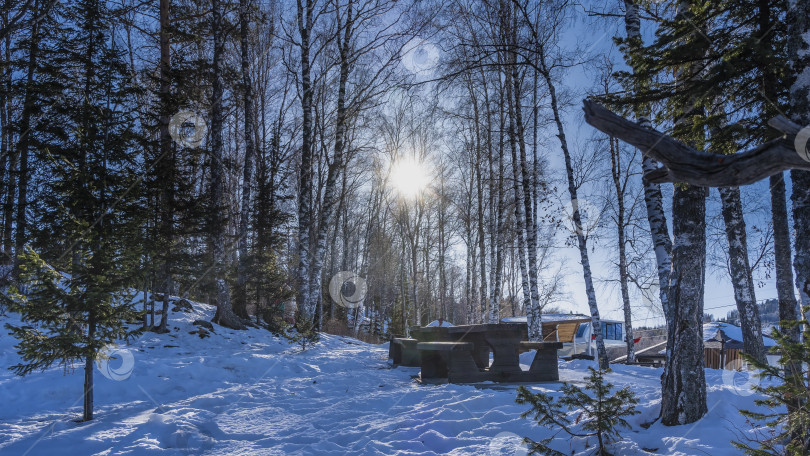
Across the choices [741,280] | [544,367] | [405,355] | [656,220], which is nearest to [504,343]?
[544,367]

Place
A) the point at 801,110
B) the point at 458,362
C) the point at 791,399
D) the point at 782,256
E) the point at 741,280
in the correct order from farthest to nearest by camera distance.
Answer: the point at 741,280
the point at 782,256
the point at 458,362
the point at 801,110
the point at 791,399

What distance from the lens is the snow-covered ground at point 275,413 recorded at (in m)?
3.71

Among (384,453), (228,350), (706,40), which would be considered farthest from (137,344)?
(706,40)

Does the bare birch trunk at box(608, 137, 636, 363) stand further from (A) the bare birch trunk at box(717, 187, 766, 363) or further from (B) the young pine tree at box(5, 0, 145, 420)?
(B) the young pine tree at box(5, 0, 145, 420)

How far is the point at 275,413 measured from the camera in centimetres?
522

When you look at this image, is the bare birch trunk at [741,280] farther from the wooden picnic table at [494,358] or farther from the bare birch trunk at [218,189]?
the bare birch trunk at [218,189]

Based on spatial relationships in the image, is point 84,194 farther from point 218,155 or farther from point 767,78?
point 767,78

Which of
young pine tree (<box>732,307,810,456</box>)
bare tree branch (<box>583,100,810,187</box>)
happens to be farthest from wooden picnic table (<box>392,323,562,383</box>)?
bare tree branch (<box>583,100,810,187</box>)

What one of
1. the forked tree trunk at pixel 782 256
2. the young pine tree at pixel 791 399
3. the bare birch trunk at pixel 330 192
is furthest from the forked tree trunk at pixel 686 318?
the bare birch trunk at pixel 330 192

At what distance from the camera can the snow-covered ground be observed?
12.2ft

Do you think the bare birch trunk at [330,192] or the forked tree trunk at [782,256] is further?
the bare birch trunk at [330,192]

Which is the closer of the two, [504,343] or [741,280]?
[504,343]

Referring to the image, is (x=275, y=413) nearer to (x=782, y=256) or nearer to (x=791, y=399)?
(x=791, y=399)

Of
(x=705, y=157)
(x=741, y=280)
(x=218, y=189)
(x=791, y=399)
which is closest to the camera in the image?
(x=705, y=157)
